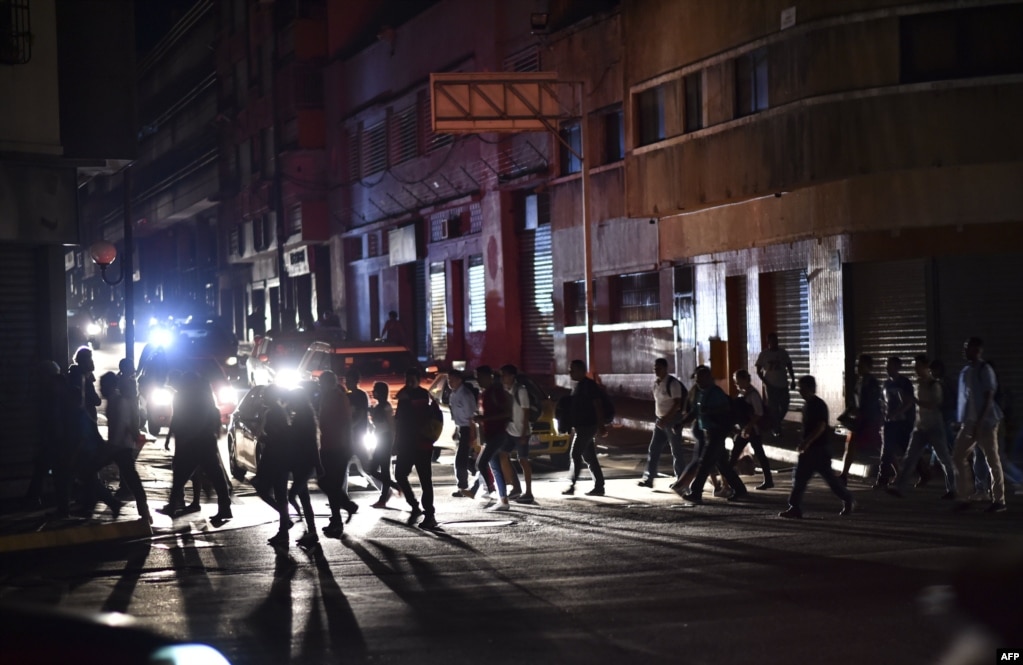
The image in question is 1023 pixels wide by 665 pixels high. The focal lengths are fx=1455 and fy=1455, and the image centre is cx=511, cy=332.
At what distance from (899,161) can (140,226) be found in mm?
62189

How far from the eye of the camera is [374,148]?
158ft

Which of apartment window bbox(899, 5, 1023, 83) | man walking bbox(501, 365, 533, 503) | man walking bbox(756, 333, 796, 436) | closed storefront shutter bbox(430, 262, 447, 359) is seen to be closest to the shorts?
man walking bbox(501, 365, 533, 503)

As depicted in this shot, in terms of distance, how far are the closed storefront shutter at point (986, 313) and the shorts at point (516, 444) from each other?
821 centimetres

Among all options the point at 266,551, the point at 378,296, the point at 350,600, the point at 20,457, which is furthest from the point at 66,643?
the point at 378,296

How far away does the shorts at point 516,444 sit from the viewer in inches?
664

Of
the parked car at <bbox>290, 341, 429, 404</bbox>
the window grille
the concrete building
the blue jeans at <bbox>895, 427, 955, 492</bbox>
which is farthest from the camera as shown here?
the parked car at <bbox>290, 341, 429, 404</bbox>

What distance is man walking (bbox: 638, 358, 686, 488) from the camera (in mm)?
18000

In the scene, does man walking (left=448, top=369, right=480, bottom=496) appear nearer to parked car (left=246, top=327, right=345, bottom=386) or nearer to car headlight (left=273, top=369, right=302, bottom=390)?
car headlight (left=273, top=369, right=302, bottom=390)

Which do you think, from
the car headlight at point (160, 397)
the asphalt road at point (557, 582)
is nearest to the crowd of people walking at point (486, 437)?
the asphalt road at point (557, 582)

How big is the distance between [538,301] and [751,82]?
12777mm

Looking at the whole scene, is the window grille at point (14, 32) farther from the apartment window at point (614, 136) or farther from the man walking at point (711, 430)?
the apartment window at point (614, 136)

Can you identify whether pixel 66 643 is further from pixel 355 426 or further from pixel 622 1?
pixel 622 1

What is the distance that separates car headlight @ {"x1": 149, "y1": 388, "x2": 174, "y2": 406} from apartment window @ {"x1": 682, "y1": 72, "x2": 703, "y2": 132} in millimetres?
11051

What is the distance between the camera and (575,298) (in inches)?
A: 1394
